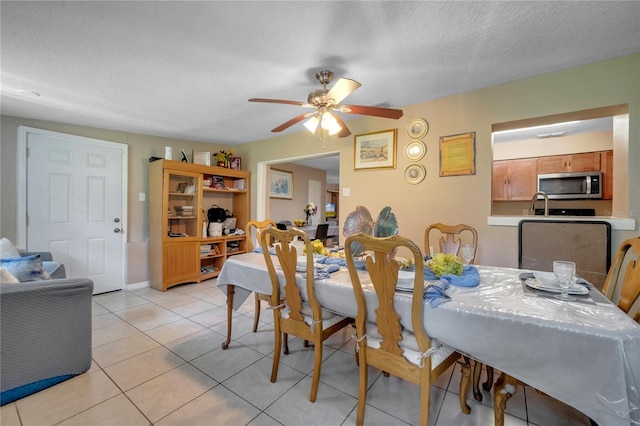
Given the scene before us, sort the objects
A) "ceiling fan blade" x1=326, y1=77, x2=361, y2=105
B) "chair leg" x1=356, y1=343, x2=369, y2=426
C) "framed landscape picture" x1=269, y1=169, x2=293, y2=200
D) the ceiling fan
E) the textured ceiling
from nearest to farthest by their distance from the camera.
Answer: "chair leg" x1=356, y1=343, x2=369, y2=426, the textured ceiling, "ceiling fan blade" x1=326, y1=77, x2=361, y2=105, the ceiling fan, "framed landscape picture" x1=269, y1=169, x2=293, y2=200

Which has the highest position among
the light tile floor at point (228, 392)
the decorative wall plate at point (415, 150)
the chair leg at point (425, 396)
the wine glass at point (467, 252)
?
the decorative wall plate at point (415, 150)

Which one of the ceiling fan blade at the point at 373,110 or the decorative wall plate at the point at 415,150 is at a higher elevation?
the ceiling fan blade at the point at 373,110

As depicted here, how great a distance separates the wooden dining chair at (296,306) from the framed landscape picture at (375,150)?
6.16ft

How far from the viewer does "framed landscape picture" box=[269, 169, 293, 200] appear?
538 cm

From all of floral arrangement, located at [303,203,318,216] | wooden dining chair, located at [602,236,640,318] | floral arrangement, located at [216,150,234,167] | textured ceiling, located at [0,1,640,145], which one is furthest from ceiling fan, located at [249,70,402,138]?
floral arrangement, located at [303,203,318,216]

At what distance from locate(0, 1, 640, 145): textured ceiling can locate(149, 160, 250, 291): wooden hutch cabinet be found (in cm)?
131

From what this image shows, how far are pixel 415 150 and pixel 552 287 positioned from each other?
1.90 metres

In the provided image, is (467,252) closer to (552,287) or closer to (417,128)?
(552,287)

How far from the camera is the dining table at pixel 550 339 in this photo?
879 mm

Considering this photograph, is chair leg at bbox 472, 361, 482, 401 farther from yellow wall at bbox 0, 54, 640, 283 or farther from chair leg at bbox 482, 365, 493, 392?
yellow wall at bbox 0, 54, 640, 283

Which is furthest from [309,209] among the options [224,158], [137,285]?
[137,285]

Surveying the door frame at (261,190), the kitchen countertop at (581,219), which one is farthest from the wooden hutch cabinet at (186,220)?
Answer: the kitchen countertop at (581,219)

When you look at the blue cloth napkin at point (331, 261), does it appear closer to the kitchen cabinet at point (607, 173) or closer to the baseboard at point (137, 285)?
the baseboard at point (137, 285)

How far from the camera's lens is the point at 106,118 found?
10.5ft
